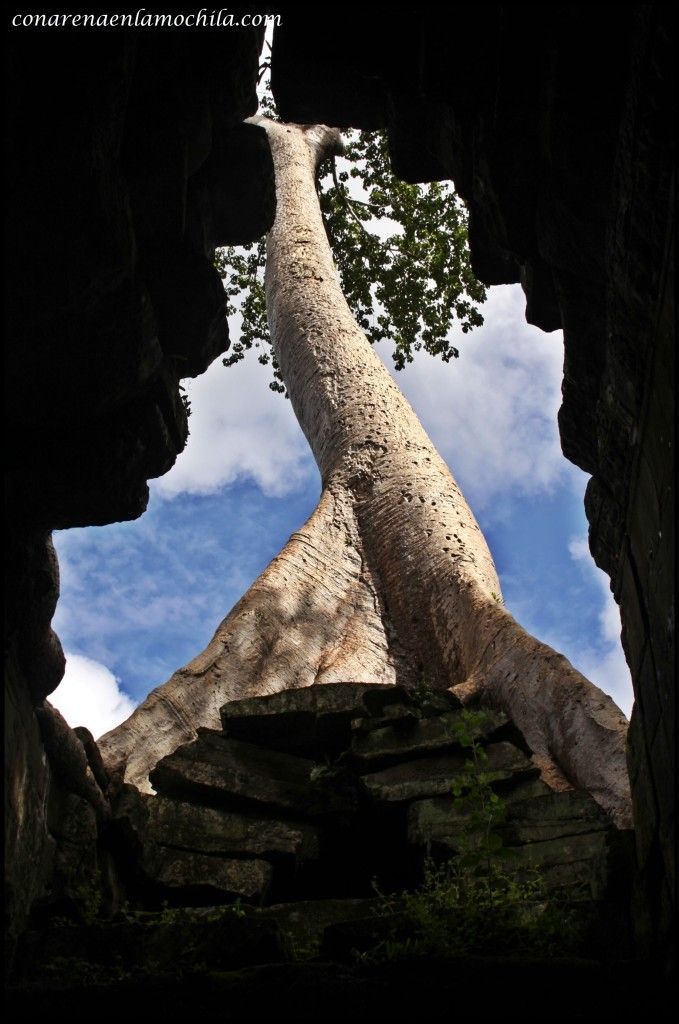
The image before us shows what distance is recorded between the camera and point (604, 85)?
259 cm

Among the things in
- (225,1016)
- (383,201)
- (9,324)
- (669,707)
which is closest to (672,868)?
(669,707)

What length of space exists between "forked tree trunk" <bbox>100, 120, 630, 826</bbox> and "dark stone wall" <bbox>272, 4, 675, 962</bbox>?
1880 millimetres

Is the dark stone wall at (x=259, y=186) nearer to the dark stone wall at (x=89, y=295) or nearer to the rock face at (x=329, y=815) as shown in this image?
the dark stone wall at (x=89, y=295)

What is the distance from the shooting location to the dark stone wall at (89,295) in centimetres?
257

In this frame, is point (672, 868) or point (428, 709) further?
point (428, 709)

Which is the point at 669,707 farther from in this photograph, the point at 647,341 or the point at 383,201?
the point at 383,201

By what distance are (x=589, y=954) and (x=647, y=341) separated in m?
1.63

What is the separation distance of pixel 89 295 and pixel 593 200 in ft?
4.96

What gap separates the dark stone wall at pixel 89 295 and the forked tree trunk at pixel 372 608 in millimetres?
2081

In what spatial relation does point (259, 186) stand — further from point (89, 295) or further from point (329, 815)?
point (329, 815)

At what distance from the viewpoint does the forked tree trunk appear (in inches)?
196

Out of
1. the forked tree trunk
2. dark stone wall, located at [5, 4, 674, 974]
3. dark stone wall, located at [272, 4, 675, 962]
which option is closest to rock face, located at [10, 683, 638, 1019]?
dark stone wall, located at [5, 4, 674, 974]

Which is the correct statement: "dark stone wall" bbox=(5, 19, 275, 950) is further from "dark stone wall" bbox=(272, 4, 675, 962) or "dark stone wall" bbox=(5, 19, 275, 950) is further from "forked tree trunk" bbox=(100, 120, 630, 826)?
"forked tree trunk" bbox=(100, 120, 630, 826)

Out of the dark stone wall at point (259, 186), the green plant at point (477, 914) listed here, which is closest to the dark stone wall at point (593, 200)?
the dark stone wall at point (259, 186)
